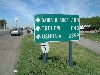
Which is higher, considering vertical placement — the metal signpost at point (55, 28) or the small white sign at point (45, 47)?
the metal signpost at point (55, 28)

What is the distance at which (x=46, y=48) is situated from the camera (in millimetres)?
11336

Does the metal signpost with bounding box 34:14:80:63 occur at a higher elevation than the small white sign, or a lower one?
higher

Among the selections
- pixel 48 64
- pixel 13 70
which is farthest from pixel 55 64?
pixel 13 70

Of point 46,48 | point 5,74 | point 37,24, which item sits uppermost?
point 37,24

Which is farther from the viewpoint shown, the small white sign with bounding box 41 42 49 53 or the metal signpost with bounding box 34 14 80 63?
the small white sign with bounding box 41 42 49 53

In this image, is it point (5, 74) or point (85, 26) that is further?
point (85, 26)

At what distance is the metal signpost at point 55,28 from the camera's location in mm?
11133

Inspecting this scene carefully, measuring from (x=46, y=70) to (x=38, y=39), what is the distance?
1.66m

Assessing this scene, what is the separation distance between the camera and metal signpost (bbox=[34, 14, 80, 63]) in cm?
1113

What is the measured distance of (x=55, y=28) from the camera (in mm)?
11398

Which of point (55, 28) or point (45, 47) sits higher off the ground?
point (55, 28)

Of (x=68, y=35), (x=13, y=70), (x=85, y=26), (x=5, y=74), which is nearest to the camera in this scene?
(x=5, y=74)

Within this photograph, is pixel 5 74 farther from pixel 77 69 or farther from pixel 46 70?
pixel 77 69

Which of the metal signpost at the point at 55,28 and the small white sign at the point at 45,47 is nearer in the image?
the metal signpost at the point at 55,28
